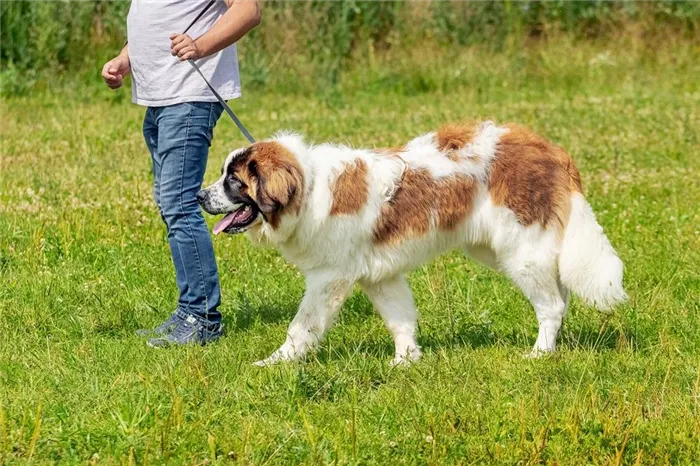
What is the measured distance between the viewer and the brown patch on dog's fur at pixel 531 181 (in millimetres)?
5684

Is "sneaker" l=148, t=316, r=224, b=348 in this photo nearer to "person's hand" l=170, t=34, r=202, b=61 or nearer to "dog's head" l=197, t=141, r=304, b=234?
"dog's head" l=197, t=141, r=304, b=234

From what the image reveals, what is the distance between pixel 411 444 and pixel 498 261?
5.55ft

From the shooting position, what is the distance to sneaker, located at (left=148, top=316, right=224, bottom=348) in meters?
5.78

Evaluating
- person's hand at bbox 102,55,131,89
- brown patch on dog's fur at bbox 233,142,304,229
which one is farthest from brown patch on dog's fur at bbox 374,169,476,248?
person's hand at bbox 102,55,131,89

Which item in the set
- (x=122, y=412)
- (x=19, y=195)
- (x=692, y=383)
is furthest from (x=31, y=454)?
(x=19, y=195)

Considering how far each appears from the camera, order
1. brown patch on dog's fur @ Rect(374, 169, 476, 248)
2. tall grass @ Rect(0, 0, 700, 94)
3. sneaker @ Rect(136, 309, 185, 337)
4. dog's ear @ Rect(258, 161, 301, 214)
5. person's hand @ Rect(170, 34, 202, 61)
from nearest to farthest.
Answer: dog's ear @ Rect(258, 161, 301, 214)
person's hand @ Rect(170, 34, 202, 61)
brown patch on dog's fur @ Rect(374, 169, 476, 248)
sneaker @ Rect(136, 309, 185, 337)
tall grass @ Rect(0, 0, 700, 94)

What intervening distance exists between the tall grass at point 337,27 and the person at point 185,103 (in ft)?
25.8

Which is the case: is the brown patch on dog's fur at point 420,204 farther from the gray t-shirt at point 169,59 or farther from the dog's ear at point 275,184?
the gray t-shirt at point 169,59

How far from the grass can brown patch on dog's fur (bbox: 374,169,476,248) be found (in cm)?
63

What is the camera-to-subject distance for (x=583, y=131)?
11703 millimetres

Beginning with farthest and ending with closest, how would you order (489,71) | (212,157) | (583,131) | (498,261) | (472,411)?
(489,71) → (583,131) → (212,157) → (498,261) → (472,411)

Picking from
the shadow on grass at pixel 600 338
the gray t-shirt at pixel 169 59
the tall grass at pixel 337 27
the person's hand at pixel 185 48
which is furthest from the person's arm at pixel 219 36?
the tall grass at pixel 337 27

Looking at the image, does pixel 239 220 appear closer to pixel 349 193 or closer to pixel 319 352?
pixel 349 193

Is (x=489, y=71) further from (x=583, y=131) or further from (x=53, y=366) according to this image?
(x=53, y=366)
